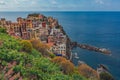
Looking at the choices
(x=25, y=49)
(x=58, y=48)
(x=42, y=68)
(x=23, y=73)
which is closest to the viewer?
(x=23, y=73)

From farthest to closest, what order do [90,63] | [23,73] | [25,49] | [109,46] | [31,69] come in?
[109,46], [90,63], [25,49], [31,69], [23,73]

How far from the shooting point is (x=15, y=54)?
9.70 m

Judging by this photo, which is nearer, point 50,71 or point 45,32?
point 50,71

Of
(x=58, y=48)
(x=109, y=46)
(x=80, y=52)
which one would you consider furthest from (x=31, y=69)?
(x=109, y=46)

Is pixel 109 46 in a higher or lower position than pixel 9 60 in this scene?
lower

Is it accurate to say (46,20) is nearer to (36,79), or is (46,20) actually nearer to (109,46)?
(109,46)

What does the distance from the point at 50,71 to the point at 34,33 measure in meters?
25.7

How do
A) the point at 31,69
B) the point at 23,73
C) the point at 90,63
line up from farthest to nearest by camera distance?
1. the point at 90,63
2. the point at 31,69
3. the point at 23,73

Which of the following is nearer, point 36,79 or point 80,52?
point 36,79

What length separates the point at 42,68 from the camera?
31.5 ft

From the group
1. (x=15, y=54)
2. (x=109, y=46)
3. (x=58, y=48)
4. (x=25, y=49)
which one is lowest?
(x=109, y=46)

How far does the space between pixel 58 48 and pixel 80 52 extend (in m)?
9.99

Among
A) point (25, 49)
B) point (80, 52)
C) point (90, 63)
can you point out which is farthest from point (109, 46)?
point (25, 49)

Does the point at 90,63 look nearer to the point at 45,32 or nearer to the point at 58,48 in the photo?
the point at 58,48
